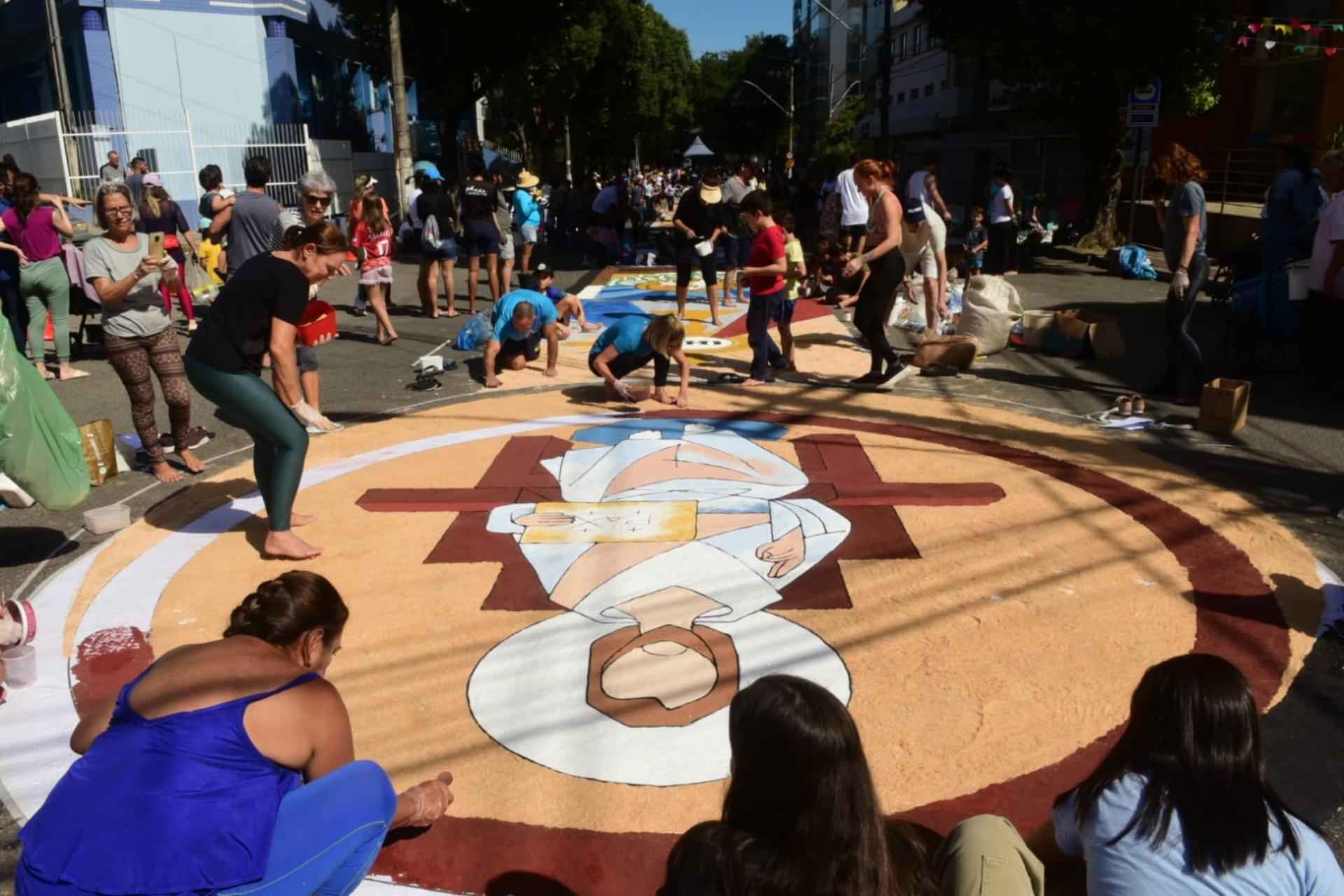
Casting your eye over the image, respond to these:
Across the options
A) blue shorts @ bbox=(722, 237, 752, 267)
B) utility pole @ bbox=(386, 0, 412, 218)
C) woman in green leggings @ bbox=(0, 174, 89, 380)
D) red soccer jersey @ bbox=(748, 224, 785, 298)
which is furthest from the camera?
utility pole @ bbox=(386, 0, 412, 218)

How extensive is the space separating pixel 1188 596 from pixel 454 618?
3.07m

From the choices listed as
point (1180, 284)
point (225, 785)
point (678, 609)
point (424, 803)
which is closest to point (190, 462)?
point (678, 609)

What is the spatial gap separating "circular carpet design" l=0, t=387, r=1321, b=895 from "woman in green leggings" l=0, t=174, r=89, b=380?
3.91m

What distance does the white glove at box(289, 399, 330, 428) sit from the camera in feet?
17.8

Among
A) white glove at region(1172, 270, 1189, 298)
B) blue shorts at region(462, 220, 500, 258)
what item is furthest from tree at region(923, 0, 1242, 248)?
white glove at region(1172, 270, 1189, 298)

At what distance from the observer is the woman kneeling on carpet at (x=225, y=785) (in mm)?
2236

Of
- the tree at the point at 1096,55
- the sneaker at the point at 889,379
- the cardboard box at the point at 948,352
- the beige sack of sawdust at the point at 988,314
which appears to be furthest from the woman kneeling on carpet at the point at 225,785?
the tree at the point at 1096,55

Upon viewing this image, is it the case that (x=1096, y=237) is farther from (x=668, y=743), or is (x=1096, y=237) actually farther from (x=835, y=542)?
(x=668, y=743)

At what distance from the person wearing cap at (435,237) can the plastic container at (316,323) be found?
4636mm

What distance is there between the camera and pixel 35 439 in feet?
16.5

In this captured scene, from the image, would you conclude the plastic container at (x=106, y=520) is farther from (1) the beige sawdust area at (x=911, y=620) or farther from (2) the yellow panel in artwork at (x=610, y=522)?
(2) the yellow panel in artwork at (x=610, y=522)

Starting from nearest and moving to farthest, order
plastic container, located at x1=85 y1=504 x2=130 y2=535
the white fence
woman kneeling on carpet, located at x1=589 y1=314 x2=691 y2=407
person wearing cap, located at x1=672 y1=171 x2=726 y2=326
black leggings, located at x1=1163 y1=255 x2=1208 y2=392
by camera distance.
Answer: plastic container, located at x1=85 y1=504 x2=130 y2=535
black leggings, located at x1=1163 y1=255 x2=1208 y2=392
woman kneeling on carpet, located at x1=589 y1=314 x2=691 y2=407
person wearing cap, located at x1=672 y1=171 x2=726 y2=326
the white fence

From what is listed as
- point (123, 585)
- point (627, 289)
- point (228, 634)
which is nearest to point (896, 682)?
point (228, 634)

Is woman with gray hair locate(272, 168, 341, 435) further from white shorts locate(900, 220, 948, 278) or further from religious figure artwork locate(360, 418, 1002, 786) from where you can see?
white shorts locate(900, 220, 948, 278)
